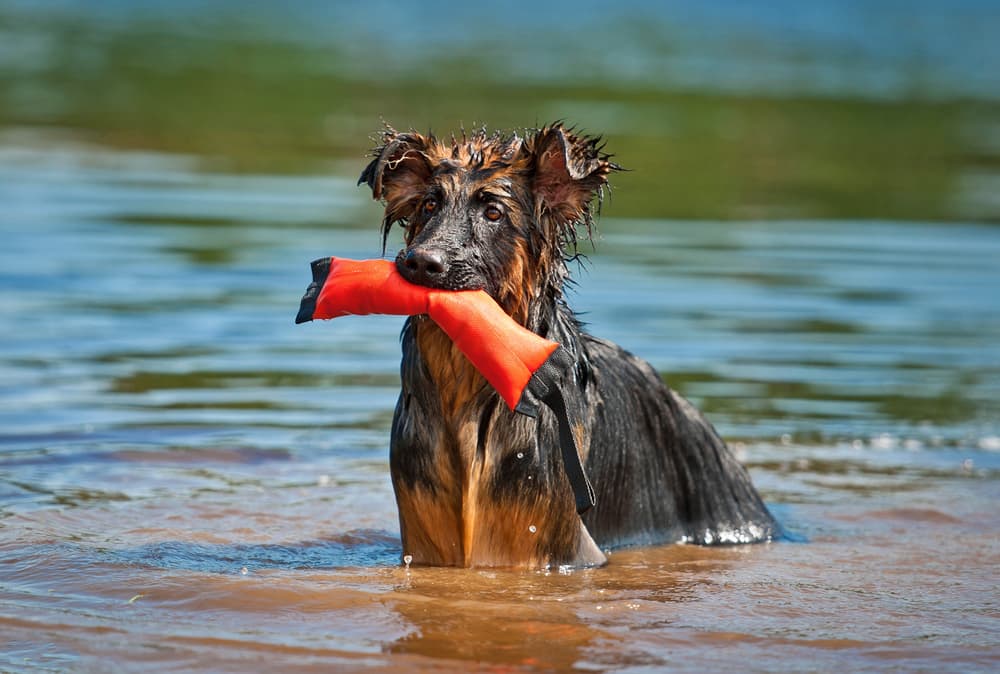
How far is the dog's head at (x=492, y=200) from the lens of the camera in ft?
23.1

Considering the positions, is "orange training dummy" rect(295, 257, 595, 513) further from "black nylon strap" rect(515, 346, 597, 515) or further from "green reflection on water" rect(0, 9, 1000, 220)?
"green reflection on water" rect(0, 9, 1000, 220)

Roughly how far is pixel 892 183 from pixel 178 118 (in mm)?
11290

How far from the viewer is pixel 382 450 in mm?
10664

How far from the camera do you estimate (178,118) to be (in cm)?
2767

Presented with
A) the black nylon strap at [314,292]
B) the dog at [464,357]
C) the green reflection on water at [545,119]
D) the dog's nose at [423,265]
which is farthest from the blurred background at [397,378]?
the dog's nose at [423,265]

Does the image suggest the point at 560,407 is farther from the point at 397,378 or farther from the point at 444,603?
the point at 397,378

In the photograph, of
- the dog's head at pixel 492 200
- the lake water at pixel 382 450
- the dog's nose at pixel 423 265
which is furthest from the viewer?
the dog's head at pixel 492 200

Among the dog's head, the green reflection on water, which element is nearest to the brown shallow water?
the dog's head

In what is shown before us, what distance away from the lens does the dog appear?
713cm

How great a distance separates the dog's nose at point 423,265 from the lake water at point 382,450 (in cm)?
119

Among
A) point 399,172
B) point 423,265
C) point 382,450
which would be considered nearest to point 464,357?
point 423,265

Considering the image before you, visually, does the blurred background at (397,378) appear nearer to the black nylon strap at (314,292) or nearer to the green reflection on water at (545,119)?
the green reflection on water at (545,119)

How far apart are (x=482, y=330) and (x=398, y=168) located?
0.92m

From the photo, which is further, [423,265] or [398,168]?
[398,168]
